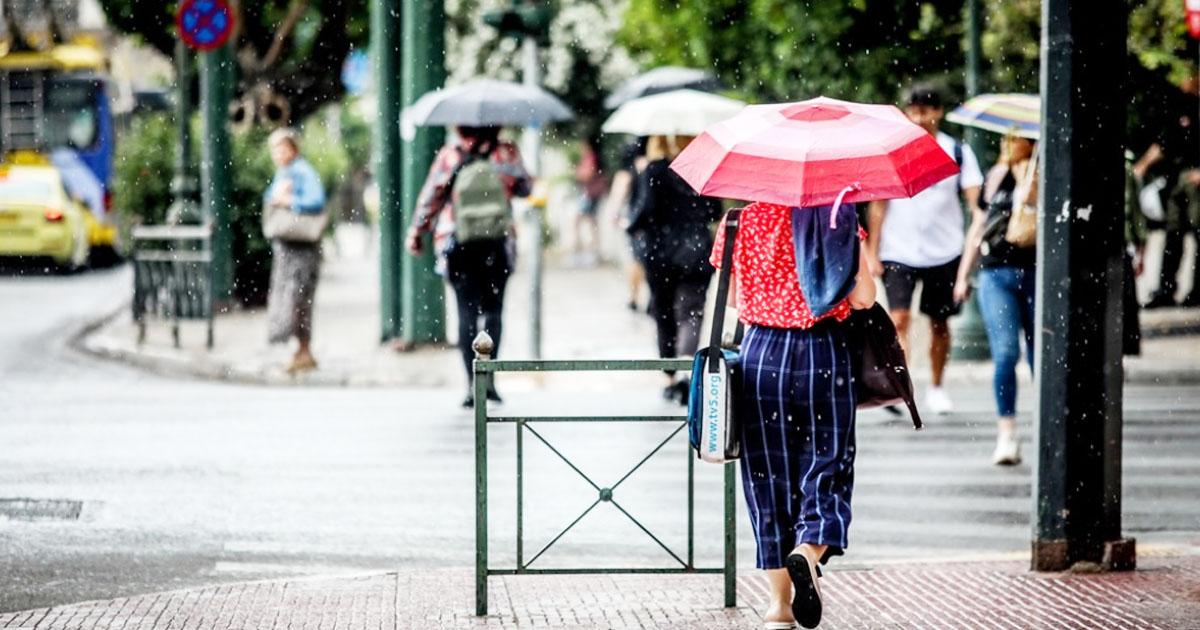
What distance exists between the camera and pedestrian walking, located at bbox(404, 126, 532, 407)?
1158 centimetres

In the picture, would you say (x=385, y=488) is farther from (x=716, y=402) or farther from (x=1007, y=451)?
(x=716, y=402)

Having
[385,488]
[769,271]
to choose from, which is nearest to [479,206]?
[385,488]

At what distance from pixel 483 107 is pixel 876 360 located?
6.58m

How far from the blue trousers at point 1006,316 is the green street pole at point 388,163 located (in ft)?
24.8

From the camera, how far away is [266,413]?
12.1 m

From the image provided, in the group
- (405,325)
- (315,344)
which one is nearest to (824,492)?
(405,325)

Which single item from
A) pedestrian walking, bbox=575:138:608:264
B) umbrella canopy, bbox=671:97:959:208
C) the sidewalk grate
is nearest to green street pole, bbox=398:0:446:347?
the sidewalk grate

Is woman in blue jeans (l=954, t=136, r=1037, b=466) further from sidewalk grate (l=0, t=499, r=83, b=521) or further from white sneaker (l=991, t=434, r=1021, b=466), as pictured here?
sidewalk grate (l=0, t=499, r=83, b=521)

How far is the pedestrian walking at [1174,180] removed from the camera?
55.6 ft

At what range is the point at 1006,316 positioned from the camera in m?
9.53

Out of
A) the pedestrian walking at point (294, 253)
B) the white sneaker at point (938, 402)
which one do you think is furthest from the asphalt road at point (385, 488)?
the pedestrian walking at point (294, 253)

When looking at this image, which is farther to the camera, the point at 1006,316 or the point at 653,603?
the point at 1006,316

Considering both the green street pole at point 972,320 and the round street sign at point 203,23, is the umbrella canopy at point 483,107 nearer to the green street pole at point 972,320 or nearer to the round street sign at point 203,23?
the green street pole at point 972,320

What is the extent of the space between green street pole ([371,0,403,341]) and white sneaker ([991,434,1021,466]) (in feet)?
24.7
